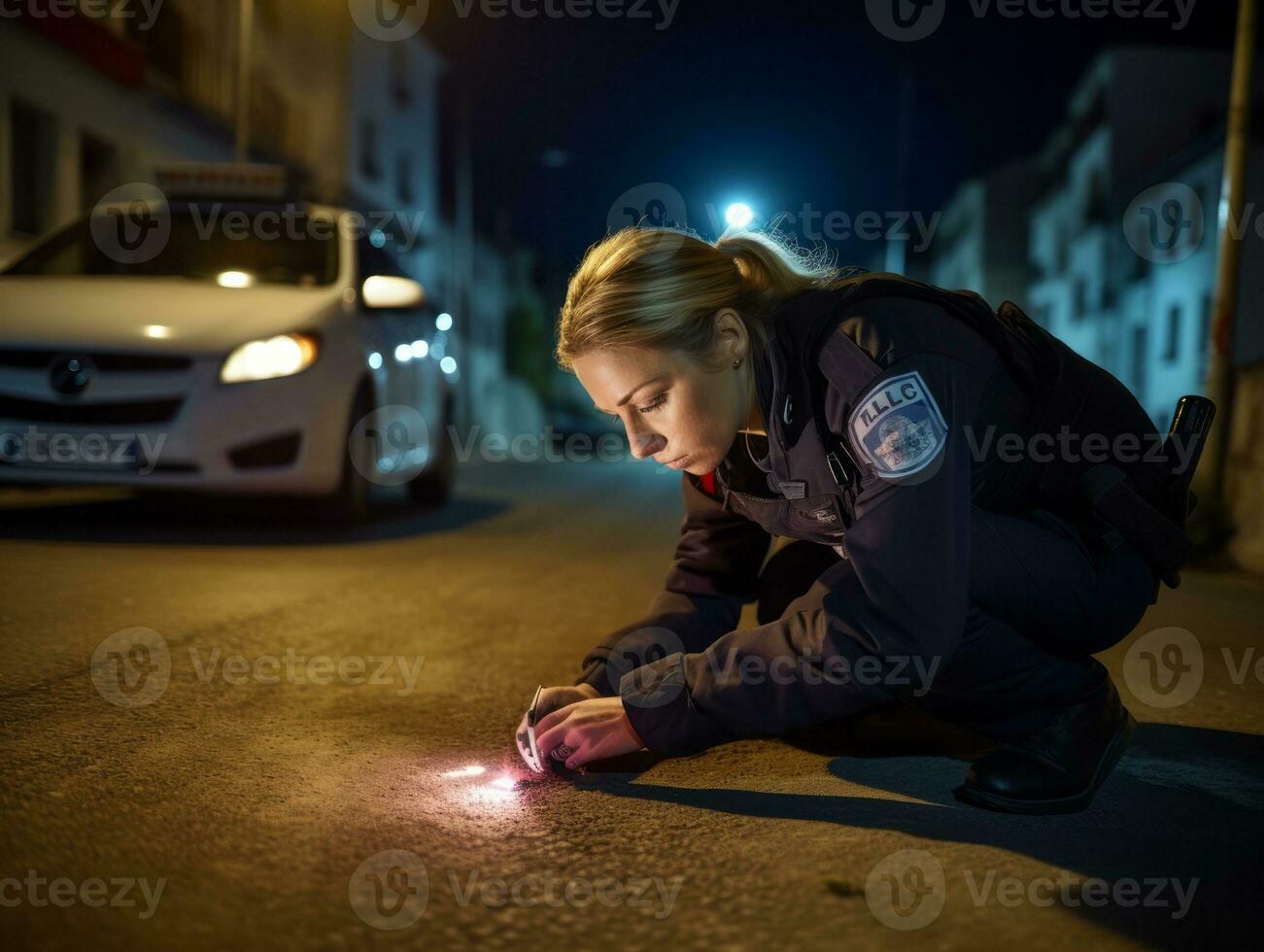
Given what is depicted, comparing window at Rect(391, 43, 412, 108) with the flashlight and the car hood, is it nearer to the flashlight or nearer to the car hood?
the car hood

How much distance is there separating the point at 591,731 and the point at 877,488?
69cm

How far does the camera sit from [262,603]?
418 centimetres

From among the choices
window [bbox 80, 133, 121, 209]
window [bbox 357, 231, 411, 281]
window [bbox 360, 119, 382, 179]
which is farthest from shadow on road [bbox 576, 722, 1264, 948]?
window [bbox 360, 119, 382, 179]

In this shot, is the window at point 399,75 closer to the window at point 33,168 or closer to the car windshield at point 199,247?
the window at point 33,168

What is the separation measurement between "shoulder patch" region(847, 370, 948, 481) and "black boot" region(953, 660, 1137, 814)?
2.25 ft

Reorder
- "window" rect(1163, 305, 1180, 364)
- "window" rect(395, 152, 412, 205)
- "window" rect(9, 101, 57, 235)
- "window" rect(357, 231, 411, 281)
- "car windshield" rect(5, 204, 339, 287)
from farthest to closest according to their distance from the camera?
"window" rect(395, 152, 412, 205) < "window" rect(1163, 305, 1180, 364) < "window" rect(9, 101, 57, 235) < "window" rect(357, 231, 411, 281) < "car windshield" rect(5, 204, 339, 287)

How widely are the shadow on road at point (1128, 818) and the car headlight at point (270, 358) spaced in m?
3.82

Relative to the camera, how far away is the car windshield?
A: 6363 mm

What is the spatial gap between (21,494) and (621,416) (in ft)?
21.8

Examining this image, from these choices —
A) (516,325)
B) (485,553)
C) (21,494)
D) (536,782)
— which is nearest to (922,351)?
(536,782)

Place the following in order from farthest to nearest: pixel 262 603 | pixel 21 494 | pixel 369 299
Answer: pixel 21 494, pixel 369 299, pixel 262 603

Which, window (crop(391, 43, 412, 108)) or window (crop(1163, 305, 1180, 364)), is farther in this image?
window (crop(391, 43, 412, 108))

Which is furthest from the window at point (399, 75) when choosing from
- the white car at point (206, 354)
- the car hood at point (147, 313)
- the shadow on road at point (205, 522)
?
the car hood at point (147, 313)

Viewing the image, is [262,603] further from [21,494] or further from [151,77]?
[151,77]
